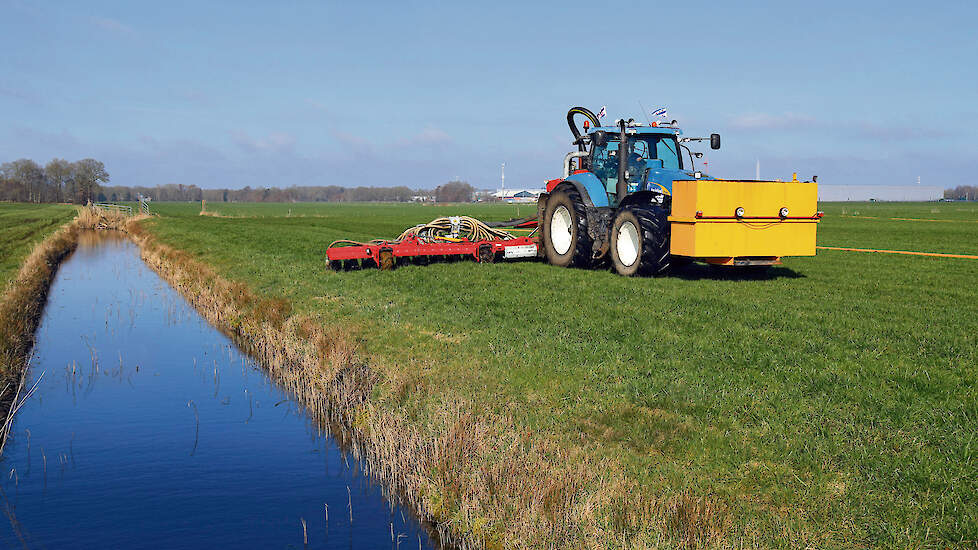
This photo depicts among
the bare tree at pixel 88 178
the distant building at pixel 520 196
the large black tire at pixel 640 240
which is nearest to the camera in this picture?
the large black tire at pixel 640 240

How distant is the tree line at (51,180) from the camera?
129200mm

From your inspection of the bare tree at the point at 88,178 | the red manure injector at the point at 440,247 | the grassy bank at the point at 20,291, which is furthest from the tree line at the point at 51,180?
the red manure injector at the point at 440,247

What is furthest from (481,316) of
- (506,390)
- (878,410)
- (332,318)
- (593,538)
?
(593,538)

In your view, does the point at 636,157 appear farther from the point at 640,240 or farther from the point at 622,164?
the point at 640,240

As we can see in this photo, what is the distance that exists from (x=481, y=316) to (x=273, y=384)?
2993mm

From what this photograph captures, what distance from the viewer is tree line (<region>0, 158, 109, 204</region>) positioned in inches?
5087

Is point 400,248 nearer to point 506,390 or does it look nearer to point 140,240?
point 506,390

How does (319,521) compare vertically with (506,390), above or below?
below

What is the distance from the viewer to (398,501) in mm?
6902

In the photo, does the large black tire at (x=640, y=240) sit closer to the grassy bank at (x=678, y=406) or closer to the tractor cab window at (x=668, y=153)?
the grassy bank at (x=678, y=406)

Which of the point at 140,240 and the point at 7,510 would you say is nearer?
the point at 7,510

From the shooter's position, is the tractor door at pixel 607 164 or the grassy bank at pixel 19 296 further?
the tractor door at pixel 607 164

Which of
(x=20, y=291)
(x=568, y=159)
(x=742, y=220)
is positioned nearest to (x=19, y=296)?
(x=20, y=291)

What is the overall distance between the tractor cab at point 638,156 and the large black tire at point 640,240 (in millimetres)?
953
